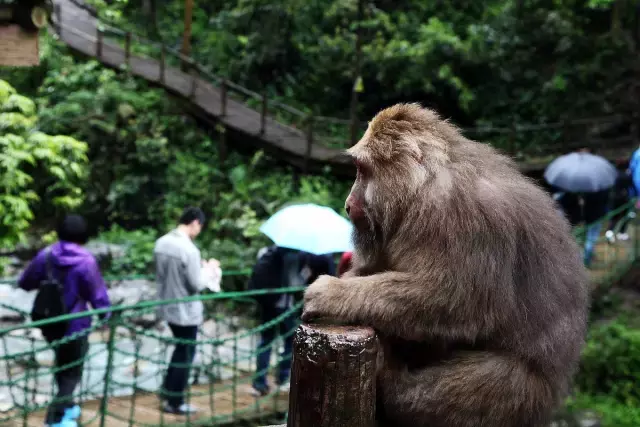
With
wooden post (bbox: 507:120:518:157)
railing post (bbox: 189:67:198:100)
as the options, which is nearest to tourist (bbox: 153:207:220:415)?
wooden post (bbox: 507:120:518:157)

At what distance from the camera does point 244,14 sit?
59.2 feet

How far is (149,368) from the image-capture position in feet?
31.1

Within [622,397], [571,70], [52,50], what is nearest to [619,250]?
[622,397]

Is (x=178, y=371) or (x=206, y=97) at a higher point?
(x=206, y=97)

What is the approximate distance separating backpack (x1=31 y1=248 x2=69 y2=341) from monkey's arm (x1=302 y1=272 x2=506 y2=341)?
3.77 metres

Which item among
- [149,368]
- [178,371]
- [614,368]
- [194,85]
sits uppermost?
[194,85]

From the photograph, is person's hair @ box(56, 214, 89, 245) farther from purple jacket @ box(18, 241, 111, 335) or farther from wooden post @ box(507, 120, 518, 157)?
wooden post @ box(507, 120, 518, 157)

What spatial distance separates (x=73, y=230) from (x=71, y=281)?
0.40 metres

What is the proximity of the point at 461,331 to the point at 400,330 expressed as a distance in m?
0.23

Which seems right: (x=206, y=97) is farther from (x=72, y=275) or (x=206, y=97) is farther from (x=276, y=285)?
(x=72, y=275)

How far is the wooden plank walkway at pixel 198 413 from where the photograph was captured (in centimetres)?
681

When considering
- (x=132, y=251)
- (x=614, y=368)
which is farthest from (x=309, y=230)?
(x=132, y=251)

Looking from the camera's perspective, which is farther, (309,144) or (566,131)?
(309,144)

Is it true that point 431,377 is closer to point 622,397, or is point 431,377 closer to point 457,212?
point 457,212
